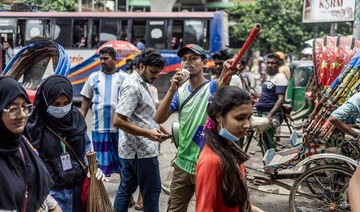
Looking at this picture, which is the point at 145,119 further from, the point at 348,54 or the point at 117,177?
the point at 348,54

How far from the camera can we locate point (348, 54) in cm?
571

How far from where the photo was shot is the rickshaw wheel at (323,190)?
4.40 meters

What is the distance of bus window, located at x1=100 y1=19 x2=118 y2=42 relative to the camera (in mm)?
14562

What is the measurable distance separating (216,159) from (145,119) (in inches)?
66.0

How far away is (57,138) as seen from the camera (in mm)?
3068

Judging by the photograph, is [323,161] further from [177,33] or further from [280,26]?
[280,26]

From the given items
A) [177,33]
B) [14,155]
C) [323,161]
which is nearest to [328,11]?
[323,161]

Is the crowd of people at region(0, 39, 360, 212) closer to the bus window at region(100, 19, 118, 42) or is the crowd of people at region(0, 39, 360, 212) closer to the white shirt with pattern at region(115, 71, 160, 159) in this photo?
the white shirt with pattern at region(115, 71, 160, 159)

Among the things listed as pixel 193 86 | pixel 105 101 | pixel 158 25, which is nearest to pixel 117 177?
pixel 105 101

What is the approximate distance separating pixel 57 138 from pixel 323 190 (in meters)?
2.78

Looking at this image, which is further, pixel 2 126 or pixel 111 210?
pixel 111 210

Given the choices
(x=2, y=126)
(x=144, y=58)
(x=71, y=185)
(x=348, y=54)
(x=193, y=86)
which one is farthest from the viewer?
(x=348, y=54)

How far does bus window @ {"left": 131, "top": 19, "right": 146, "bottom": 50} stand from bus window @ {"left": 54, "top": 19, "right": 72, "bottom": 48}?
2.04m

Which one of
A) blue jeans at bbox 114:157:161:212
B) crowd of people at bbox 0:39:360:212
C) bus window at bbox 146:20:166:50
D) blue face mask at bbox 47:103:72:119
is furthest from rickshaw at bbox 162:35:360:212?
bus window at bbox 146:20:166:50
